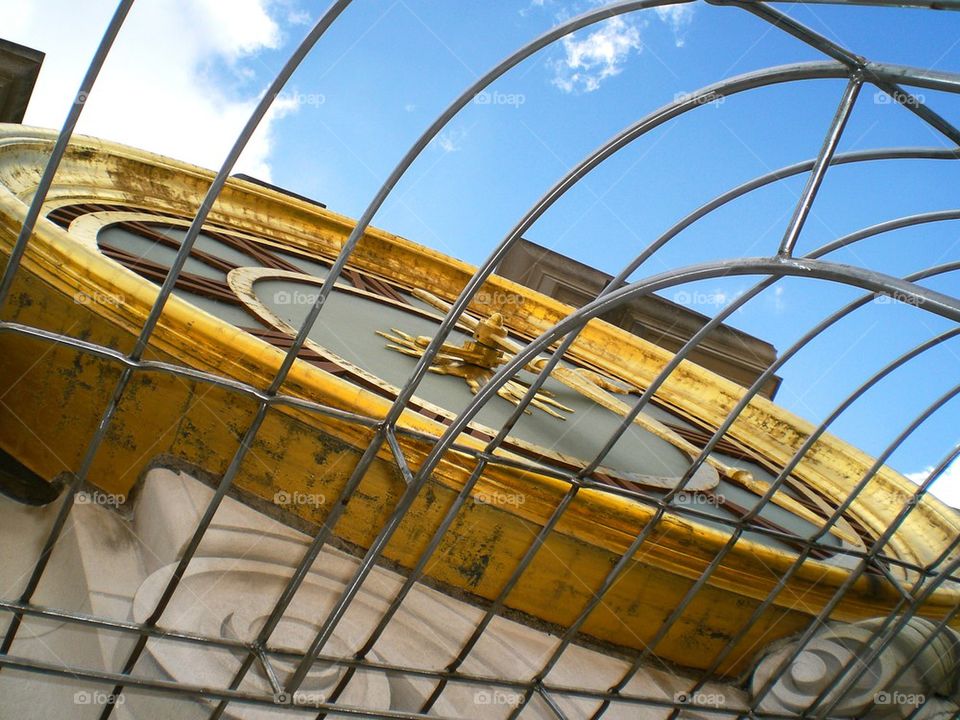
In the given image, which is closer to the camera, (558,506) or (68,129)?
(68,129)

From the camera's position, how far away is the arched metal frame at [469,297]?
6.64 feet

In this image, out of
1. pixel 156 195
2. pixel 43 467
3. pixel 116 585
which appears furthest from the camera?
pixel 156 195

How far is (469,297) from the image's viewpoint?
287cm

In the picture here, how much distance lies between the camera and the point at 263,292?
4.48 meters

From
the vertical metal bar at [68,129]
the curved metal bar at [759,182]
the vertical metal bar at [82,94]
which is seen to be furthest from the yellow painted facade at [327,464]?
the curved metal bar at [759,182]

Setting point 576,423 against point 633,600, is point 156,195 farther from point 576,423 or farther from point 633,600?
point 633,600

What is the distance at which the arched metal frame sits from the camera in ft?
6.64

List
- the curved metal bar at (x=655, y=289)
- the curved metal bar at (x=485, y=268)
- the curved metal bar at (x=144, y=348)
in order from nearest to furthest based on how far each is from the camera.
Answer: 1. the curved metal bar at (x=655, y=289)
2. the curved metal bar at (x=144, y=348)
3. the curved metal bar at (x=485, y=268)

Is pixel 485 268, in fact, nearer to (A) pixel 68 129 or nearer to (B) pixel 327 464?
(B) pixel 327 464

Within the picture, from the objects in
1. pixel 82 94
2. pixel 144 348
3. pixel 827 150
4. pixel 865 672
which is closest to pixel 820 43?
pixel 827 150

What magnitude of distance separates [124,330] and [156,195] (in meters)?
3.11

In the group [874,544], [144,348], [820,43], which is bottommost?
[144,348]

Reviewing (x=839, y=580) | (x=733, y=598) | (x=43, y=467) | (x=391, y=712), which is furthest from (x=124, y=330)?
(x=839, y=580)

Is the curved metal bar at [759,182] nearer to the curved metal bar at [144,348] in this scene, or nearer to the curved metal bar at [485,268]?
the curved metal bar at [485,268]
